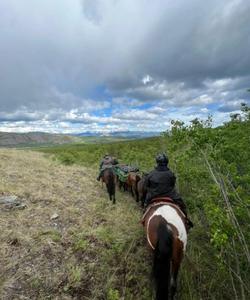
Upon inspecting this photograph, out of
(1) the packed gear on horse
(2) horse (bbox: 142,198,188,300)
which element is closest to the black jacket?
(2) horse (bbox: 142,198,188,300)

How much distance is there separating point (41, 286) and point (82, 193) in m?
7.02

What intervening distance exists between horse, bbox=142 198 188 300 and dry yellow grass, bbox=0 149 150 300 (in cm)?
55

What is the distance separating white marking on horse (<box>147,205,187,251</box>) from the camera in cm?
559

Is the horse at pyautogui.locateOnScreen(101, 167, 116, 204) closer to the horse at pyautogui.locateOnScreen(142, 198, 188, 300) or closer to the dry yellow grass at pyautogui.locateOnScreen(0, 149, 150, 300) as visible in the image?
the dry yellow grass at pyautogui.locateOnScreen(0, 149, 150, 300)

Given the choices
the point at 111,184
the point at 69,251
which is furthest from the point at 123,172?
the point at 69,251

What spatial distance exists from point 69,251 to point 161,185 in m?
2.67

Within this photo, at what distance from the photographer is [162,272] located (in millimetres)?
5531

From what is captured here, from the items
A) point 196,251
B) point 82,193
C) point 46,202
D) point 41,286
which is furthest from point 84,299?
point 82,193

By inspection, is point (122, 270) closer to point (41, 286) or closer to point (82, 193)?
point (41, 286)

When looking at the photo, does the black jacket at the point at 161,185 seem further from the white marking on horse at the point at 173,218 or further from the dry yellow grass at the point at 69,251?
the dry yellow grass at the point at 69,251

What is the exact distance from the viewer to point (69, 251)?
23.1 ft

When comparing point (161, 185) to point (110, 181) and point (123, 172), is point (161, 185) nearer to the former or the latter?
point (110, 181)

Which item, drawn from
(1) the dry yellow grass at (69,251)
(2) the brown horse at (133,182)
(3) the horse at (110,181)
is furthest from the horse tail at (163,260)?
(2) the brown horse at (133,182)

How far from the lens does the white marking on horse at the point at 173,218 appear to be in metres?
5.59
